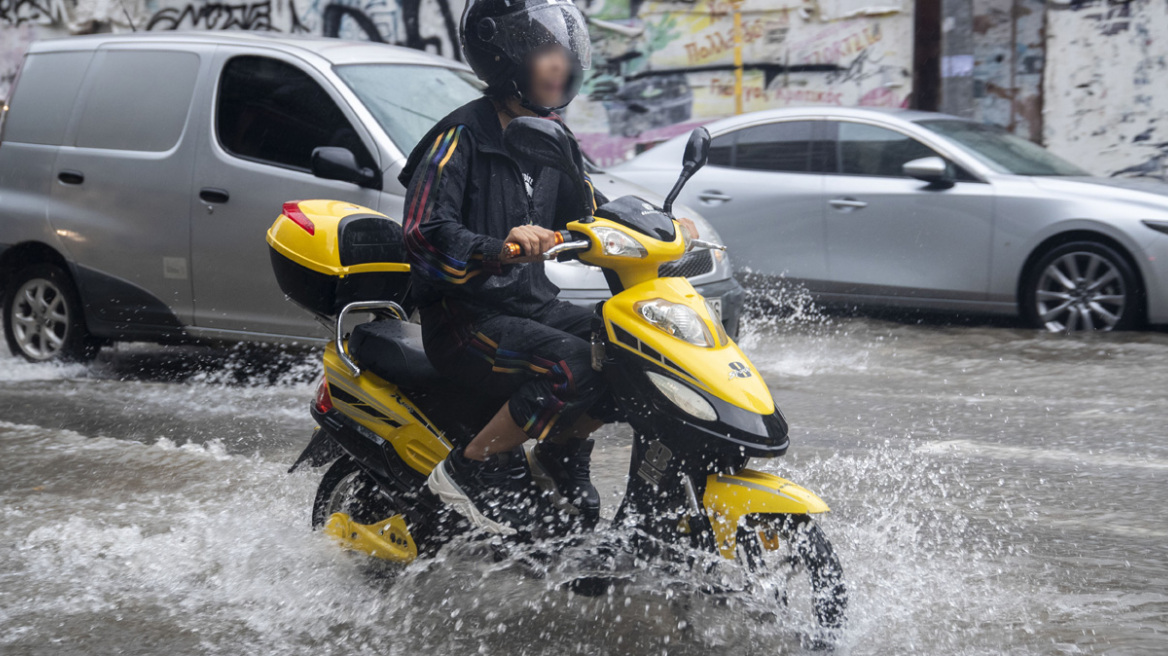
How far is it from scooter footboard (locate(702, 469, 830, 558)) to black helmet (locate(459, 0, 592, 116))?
123cm

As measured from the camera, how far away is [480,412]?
3768 mm

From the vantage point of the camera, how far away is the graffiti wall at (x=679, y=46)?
13.2 meters

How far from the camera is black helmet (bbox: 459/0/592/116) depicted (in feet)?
11.5

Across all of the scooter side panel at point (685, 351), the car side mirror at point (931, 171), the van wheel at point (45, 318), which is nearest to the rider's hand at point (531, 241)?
the scooter side panel at point (685, 351)

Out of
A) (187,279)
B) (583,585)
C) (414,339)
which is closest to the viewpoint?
(583,585)

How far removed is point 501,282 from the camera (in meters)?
3.60

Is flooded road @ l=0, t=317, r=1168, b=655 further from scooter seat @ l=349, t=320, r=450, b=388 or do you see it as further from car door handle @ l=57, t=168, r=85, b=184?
car door handle @ l=57, t=168, r=85, b=184

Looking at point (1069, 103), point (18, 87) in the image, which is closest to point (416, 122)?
point (18, 87)

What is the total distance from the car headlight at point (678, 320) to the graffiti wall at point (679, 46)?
34.6 ft

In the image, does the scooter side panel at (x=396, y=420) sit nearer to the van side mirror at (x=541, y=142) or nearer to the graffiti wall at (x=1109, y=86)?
the van side mirror at (x=541, y=142)

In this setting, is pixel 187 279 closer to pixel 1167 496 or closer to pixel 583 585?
pixel 583 585

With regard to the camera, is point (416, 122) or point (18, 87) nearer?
point (416, 122)

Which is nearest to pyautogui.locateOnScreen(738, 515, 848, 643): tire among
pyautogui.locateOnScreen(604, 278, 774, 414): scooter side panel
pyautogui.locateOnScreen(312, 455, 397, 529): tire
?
pyautogui.locateOnScreen(604, 278, 774, 414): scooter side panel

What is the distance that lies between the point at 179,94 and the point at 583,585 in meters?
4.96
